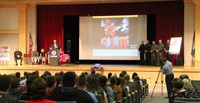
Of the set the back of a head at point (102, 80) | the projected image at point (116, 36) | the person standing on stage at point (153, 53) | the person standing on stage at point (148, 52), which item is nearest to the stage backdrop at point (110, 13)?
the projected image at point (116, 36)

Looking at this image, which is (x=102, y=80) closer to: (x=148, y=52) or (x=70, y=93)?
(x=70, y=93)

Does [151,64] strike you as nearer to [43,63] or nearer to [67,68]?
[67,68]

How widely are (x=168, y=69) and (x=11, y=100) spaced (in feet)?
22.6

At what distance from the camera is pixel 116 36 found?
61.2ft

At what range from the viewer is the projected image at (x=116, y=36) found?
1852 cm

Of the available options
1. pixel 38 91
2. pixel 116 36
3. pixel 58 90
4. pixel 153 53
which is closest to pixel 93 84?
pixel 58 90

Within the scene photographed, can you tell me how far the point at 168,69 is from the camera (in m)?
9.55

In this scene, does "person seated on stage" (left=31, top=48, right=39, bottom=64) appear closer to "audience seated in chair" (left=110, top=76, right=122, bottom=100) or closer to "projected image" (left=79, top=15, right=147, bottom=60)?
"projected image" (left=79, top=15, right=147, bottom=60)

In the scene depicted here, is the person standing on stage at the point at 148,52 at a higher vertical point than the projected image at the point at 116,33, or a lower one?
lower

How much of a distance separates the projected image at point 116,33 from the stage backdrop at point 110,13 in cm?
51

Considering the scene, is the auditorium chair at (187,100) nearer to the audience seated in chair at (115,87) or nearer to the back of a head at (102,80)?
the back of a head at (102,80)

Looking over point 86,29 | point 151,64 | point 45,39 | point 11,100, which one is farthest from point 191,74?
point 11,100

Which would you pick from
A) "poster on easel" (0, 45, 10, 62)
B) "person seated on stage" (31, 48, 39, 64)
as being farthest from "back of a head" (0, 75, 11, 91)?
"poster on easel" (0, 45, 10, 62)

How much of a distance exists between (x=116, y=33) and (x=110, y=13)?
3.80ft
